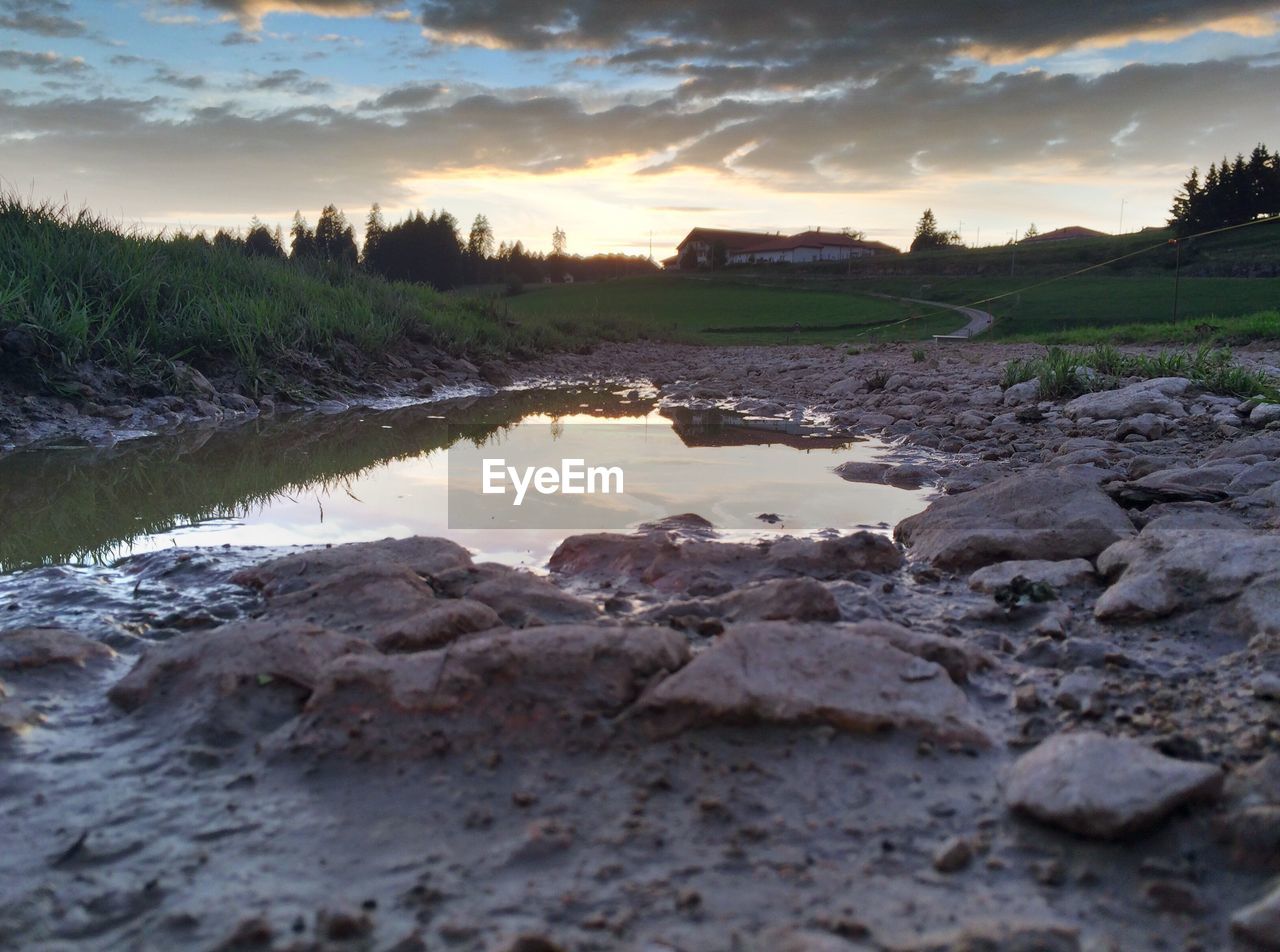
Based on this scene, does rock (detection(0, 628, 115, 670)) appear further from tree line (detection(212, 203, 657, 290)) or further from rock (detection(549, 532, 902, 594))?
tree line (detection(212, 203, 657, 290))

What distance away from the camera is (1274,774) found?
5.30 feet

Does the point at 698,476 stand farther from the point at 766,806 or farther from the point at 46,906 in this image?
the point at 46,906

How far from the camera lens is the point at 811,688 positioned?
1944mm

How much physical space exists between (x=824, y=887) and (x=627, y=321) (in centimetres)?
2203

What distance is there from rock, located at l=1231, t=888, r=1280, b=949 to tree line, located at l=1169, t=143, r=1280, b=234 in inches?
2542

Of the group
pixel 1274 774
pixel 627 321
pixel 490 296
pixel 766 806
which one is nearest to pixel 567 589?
pixel 766 806

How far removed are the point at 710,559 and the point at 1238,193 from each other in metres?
67.8

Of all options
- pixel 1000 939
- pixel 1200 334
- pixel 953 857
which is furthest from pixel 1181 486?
pixel 1200 334

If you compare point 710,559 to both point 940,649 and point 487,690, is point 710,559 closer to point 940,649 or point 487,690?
point 940,649

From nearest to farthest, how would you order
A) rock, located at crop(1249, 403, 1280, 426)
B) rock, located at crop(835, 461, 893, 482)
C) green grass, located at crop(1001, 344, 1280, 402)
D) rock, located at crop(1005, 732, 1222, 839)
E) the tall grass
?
1. rock, located at crop(1005, 732, 1222, 839)
2. rock, located at crop(835, 461, 893, 482)
3. rock, located at crop(1249, 403, 1280, 426)
4. green grass, located at crop(1001, 344, 1280, 402)
5. the tall grass

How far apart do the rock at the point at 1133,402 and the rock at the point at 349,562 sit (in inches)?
196

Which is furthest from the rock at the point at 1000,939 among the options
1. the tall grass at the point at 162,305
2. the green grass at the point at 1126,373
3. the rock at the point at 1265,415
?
the tall grass at the point at 162,305

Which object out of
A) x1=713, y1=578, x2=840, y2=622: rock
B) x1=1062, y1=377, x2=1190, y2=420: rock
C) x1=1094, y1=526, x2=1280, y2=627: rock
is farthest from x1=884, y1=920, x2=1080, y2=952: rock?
x1=1062, y1=377, x2=1190, y2=420: rock

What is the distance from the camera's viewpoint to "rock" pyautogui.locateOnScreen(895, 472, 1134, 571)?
3.20m
